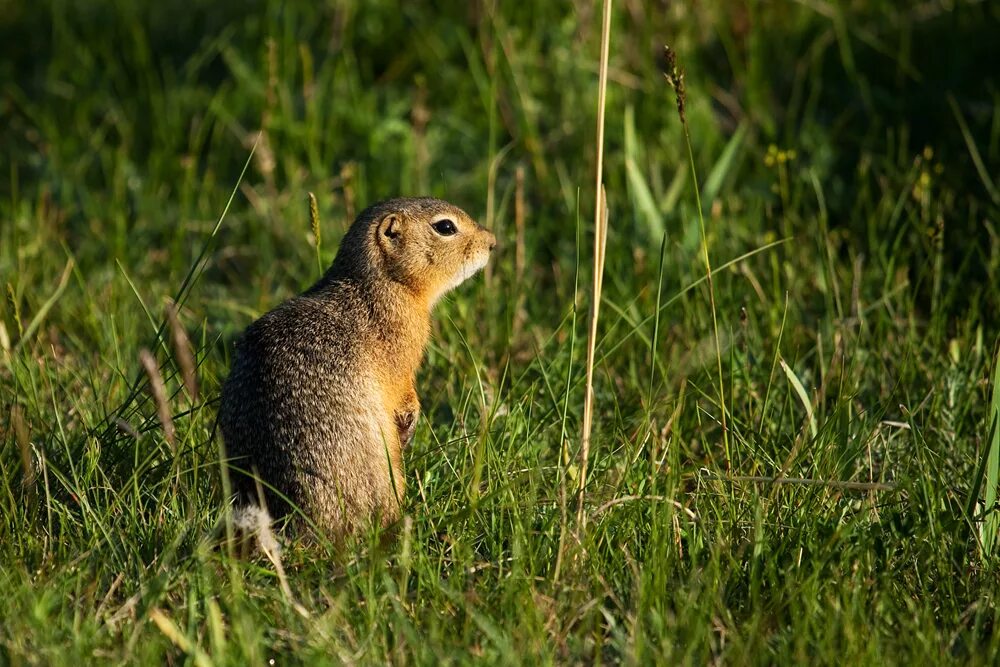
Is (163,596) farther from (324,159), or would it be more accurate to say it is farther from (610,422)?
(324,159)

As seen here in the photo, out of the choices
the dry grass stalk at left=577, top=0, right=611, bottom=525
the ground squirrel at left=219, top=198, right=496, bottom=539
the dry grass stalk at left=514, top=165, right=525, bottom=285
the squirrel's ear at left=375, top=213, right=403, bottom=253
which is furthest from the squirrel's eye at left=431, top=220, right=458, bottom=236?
the dry grass stalk at left=577, top=0, right=611, bottom=525

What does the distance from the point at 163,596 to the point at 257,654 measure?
1.44 feet

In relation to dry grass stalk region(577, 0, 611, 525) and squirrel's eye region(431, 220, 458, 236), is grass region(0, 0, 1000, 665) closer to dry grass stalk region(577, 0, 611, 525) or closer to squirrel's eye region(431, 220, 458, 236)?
dry grass stalk region(577, 0, 611, 525)

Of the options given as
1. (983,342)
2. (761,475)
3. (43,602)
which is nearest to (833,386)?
(983,342)

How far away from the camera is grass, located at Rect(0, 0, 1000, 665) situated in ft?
9.95

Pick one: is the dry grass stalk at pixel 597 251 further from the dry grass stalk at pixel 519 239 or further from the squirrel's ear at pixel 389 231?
the dry grass stalk at pixel 519 239

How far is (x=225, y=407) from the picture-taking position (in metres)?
3.47

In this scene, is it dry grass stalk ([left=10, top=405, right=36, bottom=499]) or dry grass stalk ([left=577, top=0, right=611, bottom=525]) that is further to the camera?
dry grass stalk ([left=577, top=0, right=611, bottom=525])

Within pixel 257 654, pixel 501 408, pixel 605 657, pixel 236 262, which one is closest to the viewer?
pixel 257 654

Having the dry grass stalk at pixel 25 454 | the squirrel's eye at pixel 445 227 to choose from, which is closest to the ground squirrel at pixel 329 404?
the squirrel's eye at pixel 445 227

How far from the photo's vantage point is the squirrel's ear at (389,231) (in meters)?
4.14

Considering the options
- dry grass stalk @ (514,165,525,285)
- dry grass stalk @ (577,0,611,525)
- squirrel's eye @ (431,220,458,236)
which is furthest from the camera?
dry grass stalk @ (514,165,525,285)

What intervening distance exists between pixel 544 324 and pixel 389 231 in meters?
0.91

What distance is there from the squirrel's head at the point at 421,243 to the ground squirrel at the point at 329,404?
10 cm
